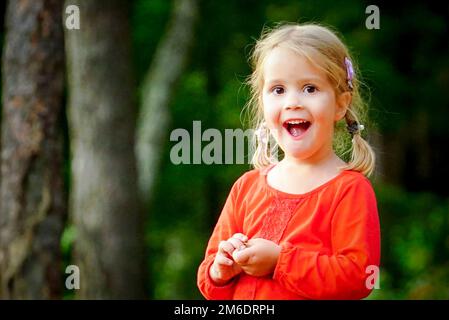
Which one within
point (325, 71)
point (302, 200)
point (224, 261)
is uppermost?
point (325, 71)

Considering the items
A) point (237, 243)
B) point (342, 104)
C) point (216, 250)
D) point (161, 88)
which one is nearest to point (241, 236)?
point (237, 243)

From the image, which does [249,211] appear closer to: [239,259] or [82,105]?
[239,259]

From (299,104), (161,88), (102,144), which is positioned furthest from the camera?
(161,88)

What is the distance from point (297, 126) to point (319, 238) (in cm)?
28

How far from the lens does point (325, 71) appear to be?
2191mm

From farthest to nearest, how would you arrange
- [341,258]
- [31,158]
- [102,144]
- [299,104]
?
[102,144]
[31,158]
[299,104]
[341,258]

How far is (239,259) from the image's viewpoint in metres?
2.09

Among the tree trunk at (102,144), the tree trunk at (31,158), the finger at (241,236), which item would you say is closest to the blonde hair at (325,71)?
the finger at (241,236)

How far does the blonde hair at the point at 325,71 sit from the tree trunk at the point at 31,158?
117 inches

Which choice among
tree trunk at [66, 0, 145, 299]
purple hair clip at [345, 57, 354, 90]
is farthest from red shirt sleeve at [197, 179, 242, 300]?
tree trunk at [66, 0, 145, 299]

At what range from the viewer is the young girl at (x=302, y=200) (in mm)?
2088

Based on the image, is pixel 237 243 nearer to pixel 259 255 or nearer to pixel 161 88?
pixel 259 255

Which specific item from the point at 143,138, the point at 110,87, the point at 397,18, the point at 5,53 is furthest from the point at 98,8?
the point at 397,18

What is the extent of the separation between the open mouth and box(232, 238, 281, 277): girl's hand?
0.91ft
